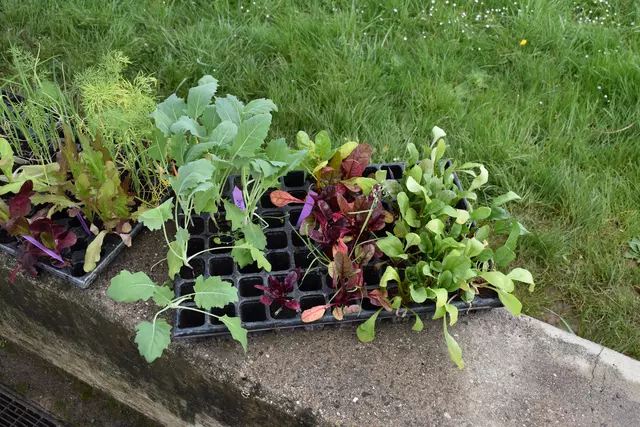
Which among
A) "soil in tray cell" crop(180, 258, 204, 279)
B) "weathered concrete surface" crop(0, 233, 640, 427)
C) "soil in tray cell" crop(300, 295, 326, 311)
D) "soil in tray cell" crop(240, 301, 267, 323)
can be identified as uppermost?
"soil in tray cell" crop(180, 258, 204, 279)

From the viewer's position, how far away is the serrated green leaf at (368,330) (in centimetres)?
169

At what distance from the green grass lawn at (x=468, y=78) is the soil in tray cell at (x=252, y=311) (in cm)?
95

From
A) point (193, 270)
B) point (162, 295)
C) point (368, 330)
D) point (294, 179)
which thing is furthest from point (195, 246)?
point (368, 330)

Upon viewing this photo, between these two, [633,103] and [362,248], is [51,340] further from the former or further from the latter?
[633,103]

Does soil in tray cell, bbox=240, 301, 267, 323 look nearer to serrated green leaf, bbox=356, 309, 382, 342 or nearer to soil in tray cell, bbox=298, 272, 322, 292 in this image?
soil in tray cell, bbox=298, 272, 322, 292

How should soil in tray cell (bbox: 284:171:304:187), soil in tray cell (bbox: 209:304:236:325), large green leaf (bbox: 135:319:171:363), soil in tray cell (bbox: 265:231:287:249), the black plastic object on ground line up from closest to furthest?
large green leaf (bbox: 135:319:171:363)
soil in tray cell (bbox: 209:304:236:325)
soil in tray cell (bbox: 265:231:287:249)
soil in tray cell (bbox: 284:171:304:187)
the black plastic object on ground

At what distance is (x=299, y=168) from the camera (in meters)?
2.01

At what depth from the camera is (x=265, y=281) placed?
179 centimetres

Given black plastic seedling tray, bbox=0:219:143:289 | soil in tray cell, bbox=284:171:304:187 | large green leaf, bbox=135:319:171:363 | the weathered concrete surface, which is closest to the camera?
large green leaf, bbox=135:319:171:363

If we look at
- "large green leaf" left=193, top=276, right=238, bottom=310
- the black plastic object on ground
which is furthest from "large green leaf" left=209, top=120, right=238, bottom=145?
the black plastic object on ground

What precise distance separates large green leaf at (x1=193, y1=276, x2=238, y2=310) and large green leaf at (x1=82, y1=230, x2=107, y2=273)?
0.41 m

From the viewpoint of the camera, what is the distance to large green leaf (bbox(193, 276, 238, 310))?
1557 millimetres

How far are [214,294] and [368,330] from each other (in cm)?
44

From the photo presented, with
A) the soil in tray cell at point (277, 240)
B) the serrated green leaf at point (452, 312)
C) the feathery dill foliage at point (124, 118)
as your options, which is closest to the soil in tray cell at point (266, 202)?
the soil in tray cell at point (277, 240)
